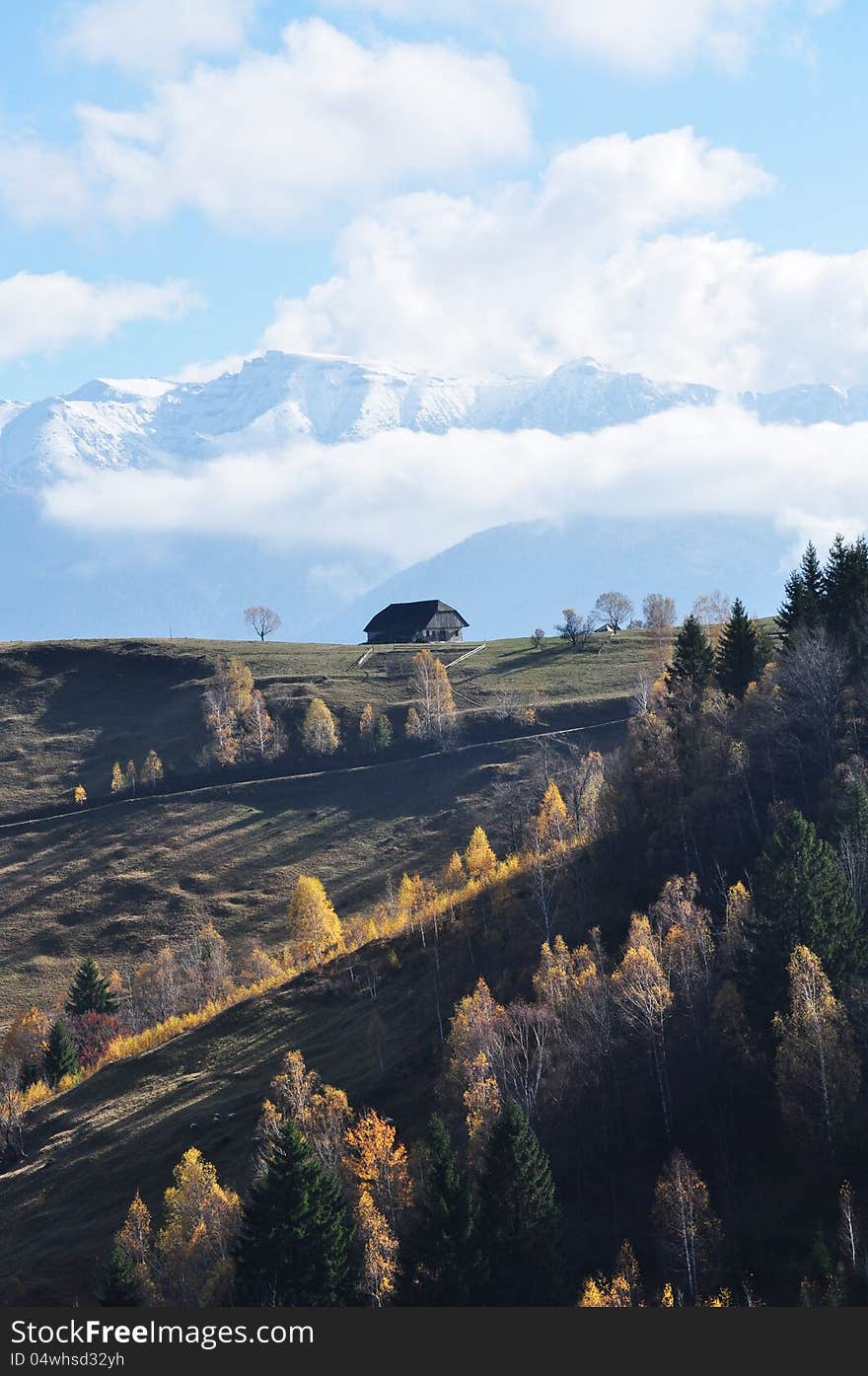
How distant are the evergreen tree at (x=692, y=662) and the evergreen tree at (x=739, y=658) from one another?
132 cm

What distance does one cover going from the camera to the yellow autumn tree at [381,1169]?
60.7 meters

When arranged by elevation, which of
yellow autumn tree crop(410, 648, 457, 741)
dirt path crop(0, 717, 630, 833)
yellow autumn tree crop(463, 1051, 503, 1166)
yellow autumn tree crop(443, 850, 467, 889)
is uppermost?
yellow autumn tree crop(410, 648, 457, 741)

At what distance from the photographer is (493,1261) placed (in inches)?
2124

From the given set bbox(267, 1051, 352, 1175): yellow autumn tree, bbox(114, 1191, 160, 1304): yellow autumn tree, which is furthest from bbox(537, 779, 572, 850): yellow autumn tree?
bbox(114, 1191, 160, 1304): yellow autumn tree

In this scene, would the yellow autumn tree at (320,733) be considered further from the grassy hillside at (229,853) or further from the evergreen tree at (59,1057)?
the evergreen tree at (59,1057)

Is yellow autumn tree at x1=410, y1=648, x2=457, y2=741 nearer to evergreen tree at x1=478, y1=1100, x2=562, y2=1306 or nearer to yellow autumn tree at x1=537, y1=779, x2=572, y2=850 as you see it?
yellow autumn tree at x1=537, y1=779, x2=572, y2=850

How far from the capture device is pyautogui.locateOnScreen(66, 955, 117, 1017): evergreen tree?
399ft

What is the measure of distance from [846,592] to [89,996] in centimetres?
8233

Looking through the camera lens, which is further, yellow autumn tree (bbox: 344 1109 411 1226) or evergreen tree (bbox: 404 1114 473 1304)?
yellow autumn tree (bbox: 344 1109 411 1226)

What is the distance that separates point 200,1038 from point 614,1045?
47.2 metres

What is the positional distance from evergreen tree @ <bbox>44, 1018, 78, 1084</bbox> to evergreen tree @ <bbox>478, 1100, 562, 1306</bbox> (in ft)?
213

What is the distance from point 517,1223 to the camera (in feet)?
178

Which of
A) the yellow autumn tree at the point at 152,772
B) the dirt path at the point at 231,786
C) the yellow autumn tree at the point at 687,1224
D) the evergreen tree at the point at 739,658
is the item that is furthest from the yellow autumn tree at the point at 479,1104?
the yellow autumn tree at the point at 152,772

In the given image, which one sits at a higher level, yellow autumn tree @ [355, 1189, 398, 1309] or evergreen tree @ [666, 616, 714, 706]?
evergreen tree @ [666, 616, 714, 706]
